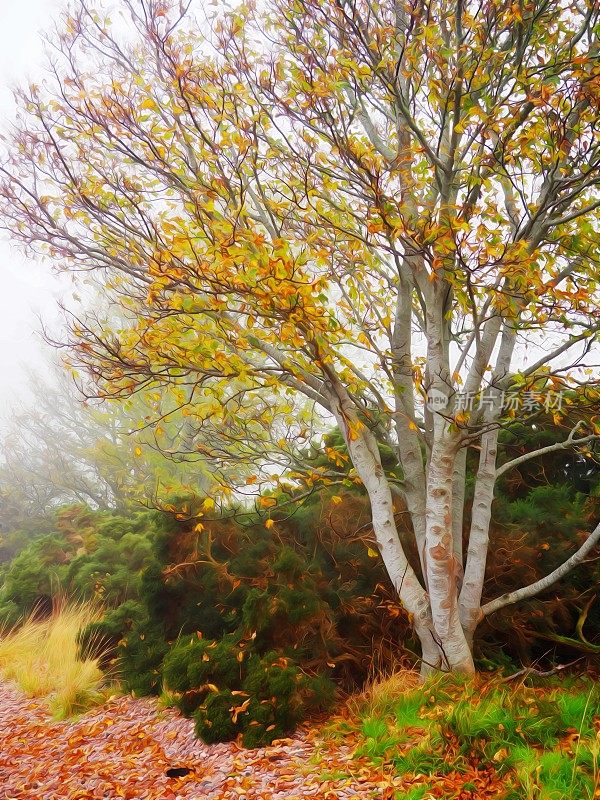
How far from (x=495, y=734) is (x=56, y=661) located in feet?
16.4

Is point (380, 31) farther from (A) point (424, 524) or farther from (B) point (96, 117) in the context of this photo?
(A) point (424, 524)

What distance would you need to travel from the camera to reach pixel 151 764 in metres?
4.18

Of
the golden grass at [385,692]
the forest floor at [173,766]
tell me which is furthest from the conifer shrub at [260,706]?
the golden grass at [385,692]

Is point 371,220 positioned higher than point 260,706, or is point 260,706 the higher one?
point 371,220

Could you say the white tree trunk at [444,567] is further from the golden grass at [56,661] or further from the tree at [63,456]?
the tree at [63,456]

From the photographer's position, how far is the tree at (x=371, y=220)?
3965 mm

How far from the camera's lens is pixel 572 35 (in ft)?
15.2

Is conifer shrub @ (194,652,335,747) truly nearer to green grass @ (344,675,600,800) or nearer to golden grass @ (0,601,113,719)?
green grass @ (344,675,600,800)

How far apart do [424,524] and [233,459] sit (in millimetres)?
1794

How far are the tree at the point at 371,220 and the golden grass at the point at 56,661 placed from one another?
9.58 feet

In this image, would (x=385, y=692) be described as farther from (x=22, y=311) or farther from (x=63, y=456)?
(x=22, y=311)

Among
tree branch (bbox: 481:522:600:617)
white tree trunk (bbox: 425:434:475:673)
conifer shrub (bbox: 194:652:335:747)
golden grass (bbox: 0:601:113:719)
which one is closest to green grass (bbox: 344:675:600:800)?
white tree trunk (bbox: 425:434:475:673)

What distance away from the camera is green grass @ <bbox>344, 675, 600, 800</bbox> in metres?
3.15

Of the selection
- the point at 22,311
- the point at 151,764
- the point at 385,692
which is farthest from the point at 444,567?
Answer: the point at 22,311
